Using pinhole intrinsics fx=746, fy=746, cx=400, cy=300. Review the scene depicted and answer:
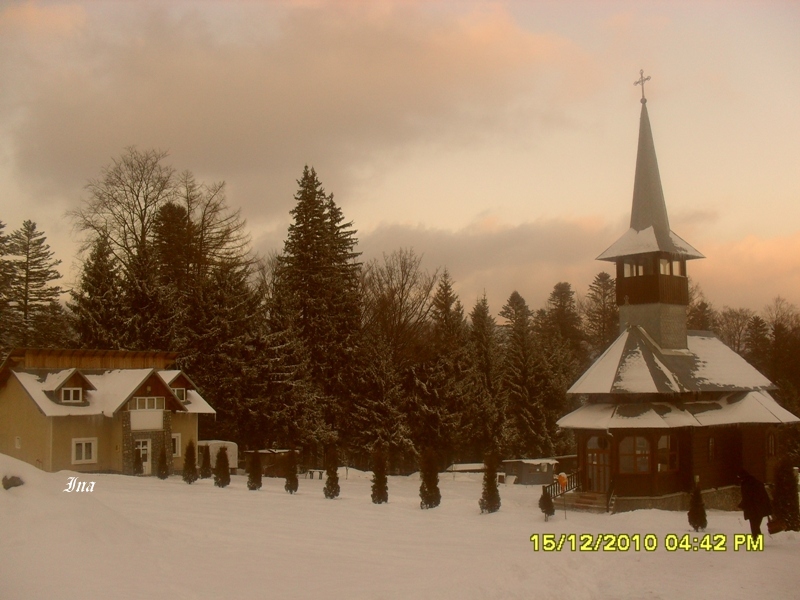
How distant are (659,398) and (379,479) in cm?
1157

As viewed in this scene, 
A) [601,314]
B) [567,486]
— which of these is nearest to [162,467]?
[567,486]

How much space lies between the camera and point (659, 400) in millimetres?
29547

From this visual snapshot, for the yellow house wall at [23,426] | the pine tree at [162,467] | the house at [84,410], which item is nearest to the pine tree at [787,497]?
the pine tree at [162,467]

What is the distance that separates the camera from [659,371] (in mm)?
29703

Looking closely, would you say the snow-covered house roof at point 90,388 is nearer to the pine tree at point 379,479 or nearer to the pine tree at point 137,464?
the pine tree at point 137,464

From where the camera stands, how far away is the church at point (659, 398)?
28531mm

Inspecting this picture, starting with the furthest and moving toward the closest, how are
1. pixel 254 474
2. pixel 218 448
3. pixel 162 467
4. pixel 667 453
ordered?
pixel 218 448, pixel 162 467, pixel 254 474, pixel 667 453

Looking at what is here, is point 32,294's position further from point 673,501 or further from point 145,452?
point 673,501

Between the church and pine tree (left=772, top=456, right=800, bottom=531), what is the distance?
25.0ft

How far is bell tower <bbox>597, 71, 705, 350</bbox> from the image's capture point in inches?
1275

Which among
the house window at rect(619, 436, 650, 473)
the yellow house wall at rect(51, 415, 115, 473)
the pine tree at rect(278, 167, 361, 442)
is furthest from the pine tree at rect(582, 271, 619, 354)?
the yellow house wall at rect(51, 415, 115, 473)

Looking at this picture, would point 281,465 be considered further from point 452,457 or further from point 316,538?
point 316,538

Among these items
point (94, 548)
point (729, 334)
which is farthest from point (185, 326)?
point (729, 334)

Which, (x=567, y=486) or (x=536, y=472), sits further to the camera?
(x=536, y=472)
